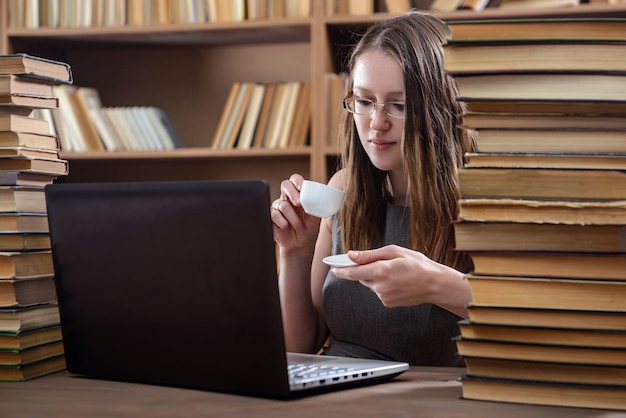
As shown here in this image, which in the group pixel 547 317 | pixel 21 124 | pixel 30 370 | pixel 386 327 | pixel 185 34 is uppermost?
pixel 185 34

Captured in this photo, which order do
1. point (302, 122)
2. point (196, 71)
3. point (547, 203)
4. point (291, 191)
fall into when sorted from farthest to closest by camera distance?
point (196, 71) → point (302, 122) → point (291, 191) → point (547, 203)

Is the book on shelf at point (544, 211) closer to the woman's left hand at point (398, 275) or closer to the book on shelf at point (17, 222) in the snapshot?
the woman's left hand at point (398, 275)

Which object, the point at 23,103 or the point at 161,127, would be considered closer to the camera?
the point at 23,103

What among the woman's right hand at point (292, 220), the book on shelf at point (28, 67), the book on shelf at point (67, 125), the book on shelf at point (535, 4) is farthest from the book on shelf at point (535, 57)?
the book on shelf at point (67, 125)

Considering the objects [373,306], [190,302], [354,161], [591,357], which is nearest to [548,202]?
[591,357]

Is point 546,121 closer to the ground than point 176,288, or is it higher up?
higher up

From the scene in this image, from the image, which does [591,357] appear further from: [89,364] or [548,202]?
[89,364]

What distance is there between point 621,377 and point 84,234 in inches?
24.4

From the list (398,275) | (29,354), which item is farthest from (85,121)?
(398,275)

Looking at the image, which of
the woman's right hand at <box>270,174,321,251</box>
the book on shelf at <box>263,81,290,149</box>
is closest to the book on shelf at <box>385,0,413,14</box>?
the book on shelf at <box>263,81,290,149</box>

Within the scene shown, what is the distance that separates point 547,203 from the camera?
0.87 m

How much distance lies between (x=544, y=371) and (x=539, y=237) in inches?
5.5

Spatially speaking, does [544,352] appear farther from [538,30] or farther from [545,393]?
[538,30]

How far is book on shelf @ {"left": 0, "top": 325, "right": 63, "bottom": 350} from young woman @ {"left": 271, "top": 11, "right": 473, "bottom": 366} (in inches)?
23.1
